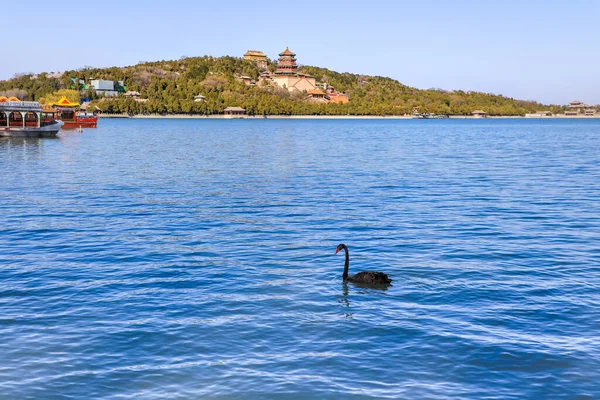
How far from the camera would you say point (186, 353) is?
13.8 m

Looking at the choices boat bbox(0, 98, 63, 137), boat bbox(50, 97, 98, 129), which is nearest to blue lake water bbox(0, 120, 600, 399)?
boat bbox(0, 98, 63, 137)

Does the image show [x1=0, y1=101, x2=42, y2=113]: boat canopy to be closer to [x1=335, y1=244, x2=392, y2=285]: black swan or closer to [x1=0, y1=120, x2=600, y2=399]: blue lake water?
[x1=0, y1=120, x2=600, y2=399]: blue lake water

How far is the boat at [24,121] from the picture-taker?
89.8 meters

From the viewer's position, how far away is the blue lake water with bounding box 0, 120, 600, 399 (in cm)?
1262

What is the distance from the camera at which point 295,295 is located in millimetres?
17938

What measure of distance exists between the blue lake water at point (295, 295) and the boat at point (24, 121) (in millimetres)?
55412

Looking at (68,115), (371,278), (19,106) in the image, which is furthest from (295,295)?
(68,115)

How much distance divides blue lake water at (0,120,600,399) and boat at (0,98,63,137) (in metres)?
55.4

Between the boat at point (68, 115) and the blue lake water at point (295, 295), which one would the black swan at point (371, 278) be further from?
the boat at point (68, 115)

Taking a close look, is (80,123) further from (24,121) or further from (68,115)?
(24,121)

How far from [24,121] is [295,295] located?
84.5 meters

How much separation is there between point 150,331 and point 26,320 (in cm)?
319

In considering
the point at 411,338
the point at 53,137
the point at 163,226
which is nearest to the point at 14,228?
the point at 163,226

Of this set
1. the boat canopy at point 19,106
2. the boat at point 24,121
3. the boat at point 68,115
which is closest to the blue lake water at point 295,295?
the boat canopy at point 19,106
